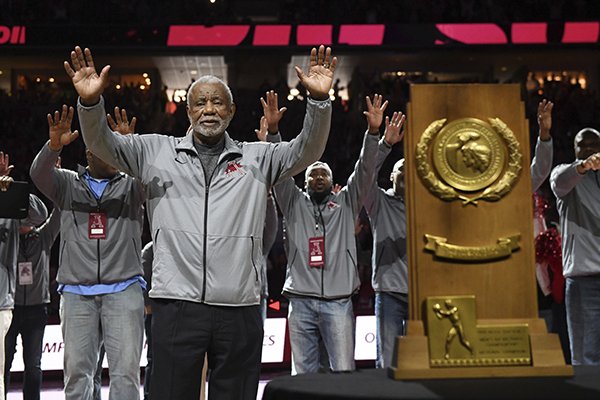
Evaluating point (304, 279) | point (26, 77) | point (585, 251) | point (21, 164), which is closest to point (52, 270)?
point (21, 164)

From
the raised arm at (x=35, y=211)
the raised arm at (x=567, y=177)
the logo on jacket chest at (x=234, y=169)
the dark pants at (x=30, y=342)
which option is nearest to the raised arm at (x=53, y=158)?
the raised arm at (x=35, y=211)

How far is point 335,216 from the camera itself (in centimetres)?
578

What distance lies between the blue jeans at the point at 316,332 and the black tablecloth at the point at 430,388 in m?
3.12

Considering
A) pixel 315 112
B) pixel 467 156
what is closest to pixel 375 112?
pixel 315 112

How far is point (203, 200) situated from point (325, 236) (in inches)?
100

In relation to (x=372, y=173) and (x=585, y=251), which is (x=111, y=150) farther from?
(x=585, y=251)

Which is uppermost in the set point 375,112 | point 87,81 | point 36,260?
point 375,112

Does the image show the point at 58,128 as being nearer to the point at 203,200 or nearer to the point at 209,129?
the point at 209,129

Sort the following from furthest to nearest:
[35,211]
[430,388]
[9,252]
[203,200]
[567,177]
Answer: [35,211]
[9,252]
[567,177]
[203,200]
[430,388]

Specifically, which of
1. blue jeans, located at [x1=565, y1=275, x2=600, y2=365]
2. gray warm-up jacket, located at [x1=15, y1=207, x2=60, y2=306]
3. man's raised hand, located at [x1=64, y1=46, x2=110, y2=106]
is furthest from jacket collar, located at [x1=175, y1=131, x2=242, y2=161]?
gray warm-up jacket, located at [x1=15, y1=207, x2=60, y2=306]

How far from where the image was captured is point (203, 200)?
3268mm

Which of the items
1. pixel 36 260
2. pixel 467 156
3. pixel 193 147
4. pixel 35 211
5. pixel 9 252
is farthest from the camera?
pixel 36 260

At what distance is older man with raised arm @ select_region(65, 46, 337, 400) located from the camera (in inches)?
124

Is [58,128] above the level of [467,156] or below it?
above
